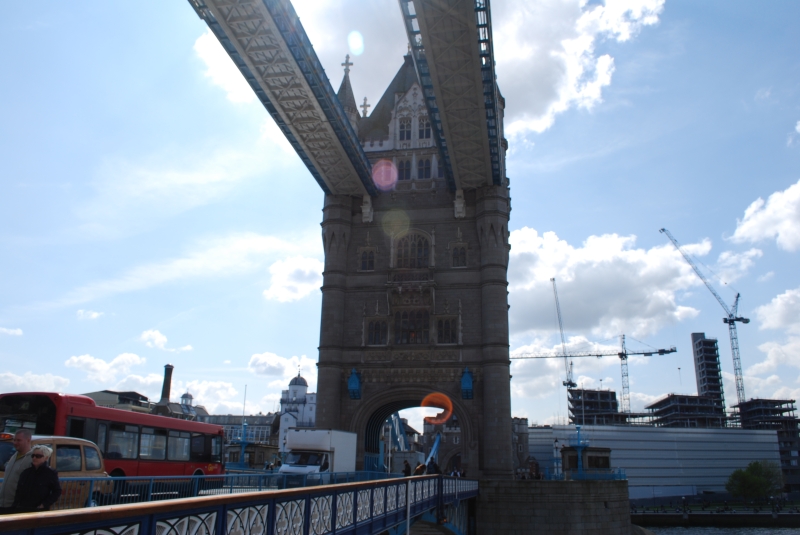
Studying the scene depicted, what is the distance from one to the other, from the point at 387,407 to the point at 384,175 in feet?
51.3

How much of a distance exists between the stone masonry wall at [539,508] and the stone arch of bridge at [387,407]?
457cm

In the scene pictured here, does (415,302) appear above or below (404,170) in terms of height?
below

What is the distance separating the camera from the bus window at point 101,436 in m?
18.1

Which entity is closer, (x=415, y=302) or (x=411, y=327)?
(x=411, y=327)

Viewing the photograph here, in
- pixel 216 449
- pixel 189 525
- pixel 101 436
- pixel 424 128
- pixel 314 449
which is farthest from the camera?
pixel 424 128

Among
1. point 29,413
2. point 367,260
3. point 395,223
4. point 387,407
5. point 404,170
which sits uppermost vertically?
point 404,170

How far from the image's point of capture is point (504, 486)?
33.5 m

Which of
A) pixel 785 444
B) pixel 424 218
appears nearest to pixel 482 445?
pixel 424 218

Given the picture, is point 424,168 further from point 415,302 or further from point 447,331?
point 447,331

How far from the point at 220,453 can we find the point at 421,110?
91.8 feet

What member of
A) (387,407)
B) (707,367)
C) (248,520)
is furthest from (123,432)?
(707,367)

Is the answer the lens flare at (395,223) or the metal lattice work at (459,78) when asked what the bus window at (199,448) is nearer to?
the metal lattice work at (459,78)

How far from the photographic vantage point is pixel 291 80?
105 feet

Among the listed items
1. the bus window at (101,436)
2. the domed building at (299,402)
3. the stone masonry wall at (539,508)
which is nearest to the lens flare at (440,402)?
the stone masonry wall at (539,508)
